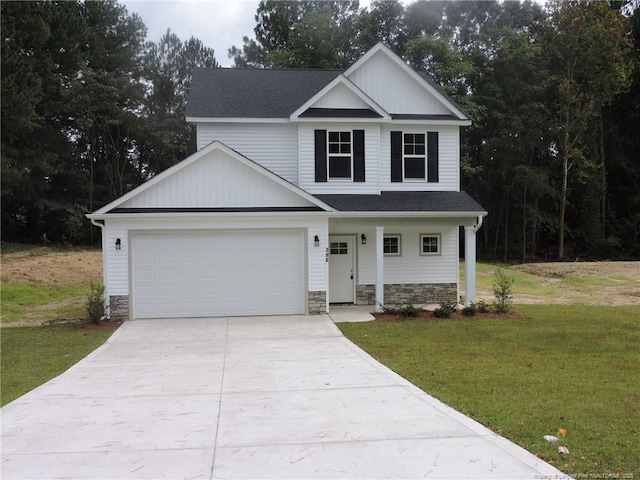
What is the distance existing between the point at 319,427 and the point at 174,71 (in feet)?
130

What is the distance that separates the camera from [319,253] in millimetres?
13352

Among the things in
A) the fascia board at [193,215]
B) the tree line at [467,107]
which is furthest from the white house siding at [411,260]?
the tree line at [467,107]

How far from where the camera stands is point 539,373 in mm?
7363

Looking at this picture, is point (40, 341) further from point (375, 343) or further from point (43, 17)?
point (43, 17)

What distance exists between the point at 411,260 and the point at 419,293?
1.01m

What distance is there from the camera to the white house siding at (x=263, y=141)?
50.0 ft

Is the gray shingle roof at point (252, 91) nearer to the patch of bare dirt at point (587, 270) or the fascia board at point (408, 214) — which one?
the fascia board at point (408, 214)

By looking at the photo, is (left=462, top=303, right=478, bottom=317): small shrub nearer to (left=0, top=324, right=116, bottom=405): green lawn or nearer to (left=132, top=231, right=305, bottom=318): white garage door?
(left=132, top=231, right=305, bottom=318): white garage door

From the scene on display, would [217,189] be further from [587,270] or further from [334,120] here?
[587,270]

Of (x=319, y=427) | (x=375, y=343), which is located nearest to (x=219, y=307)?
(x=375, y=343)

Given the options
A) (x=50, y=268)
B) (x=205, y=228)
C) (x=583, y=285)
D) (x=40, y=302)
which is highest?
(x=205, y=228)

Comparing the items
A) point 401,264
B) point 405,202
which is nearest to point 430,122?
point 405,202

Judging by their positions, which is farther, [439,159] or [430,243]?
[439,159]

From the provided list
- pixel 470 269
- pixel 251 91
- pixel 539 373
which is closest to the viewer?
pixel 539 373
